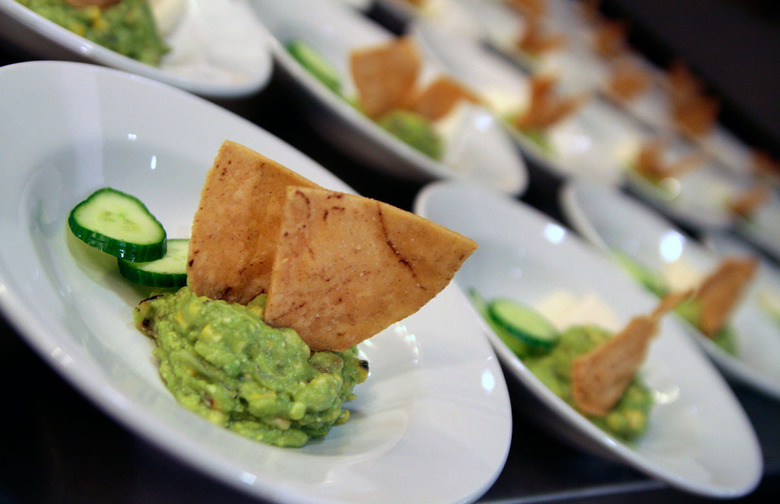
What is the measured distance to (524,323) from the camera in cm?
175

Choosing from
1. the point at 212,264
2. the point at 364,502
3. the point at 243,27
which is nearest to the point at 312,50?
the point at 243,27

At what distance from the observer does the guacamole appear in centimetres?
149

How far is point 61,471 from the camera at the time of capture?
2.93 ft

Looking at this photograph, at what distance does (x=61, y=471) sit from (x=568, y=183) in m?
2.40

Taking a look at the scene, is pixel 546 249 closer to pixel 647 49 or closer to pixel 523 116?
pixel 523 116

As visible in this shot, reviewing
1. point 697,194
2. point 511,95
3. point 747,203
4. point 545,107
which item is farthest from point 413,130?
point 747,203

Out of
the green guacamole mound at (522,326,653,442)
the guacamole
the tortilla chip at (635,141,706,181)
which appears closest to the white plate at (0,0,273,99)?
the guacamole

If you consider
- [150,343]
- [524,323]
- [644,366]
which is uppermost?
[150,343]

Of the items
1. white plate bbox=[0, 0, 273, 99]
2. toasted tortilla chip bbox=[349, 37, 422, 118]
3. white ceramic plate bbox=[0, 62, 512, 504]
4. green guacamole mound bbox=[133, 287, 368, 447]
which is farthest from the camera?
toasted tortilla chip bbox=[349, 37, 422, 118]

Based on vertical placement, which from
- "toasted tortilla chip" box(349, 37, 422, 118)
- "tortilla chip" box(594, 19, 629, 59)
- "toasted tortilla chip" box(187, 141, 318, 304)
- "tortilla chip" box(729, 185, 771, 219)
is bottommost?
"tortilla chip" box(729, 185, 771, 219)

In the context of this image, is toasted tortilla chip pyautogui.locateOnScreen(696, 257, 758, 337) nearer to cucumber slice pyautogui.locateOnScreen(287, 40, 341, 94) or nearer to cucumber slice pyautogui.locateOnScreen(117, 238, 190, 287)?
cucumber slice pyautogui.locateOnScreen(287, 40, 341, 94)

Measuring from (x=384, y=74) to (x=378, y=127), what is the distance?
10.0 inches

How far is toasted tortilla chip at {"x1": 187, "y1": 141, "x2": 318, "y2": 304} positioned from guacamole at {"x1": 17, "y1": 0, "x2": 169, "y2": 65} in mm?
838

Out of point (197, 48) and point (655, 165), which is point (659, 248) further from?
point (197, 48)
